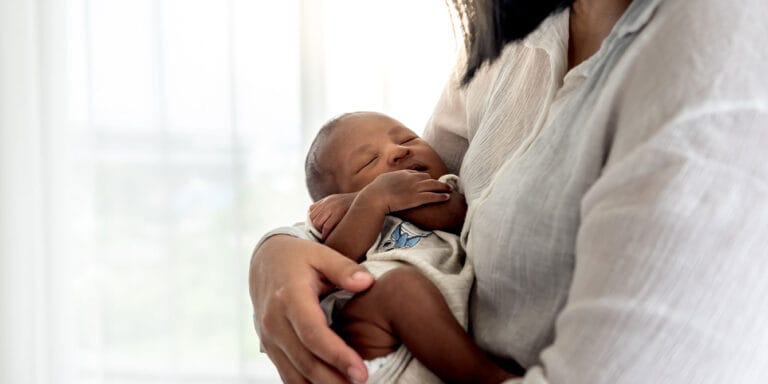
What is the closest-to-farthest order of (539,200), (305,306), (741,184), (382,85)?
1. (741,184)
2. (539,200)
3. (305,306)
4. (382,85)

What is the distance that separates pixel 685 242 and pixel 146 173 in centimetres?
223

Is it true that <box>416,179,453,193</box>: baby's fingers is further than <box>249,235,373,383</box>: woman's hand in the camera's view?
Yes

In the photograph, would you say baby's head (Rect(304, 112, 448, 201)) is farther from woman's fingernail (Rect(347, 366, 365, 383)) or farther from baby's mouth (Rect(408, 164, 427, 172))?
woman's fingernail (Rect(347, 366, 365, 383))

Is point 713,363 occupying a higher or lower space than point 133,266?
higher

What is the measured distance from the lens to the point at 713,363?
61 cm

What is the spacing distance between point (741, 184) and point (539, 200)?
0.63 feet

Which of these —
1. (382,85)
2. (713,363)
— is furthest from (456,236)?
(382,85)

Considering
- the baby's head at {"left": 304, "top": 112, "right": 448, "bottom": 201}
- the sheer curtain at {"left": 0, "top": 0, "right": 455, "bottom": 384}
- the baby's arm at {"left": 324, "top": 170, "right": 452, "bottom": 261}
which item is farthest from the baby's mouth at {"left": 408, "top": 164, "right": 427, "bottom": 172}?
the sheer curtain at {"left": 0, "top": 0, "right": 455, "bottom": 384}

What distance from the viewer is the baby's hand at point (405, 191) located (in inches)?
42.4

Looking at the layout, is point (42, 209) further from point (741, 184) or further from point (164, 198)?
point (741, 184)

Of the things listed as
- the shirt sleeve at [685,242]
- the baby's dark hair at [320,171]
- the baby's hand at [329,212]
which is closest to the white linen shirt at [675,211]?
the shirt sleeve at [685,242]

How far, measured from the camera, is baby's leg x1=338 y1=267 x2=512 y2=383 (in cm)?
83

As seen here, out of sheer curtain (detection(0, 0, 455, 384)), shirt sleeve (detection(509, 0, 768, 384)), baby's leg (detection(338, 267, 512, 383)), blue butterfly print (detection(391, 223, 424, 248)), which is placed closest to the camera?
shirt sleeve (detection(509, 0, 768, 384))

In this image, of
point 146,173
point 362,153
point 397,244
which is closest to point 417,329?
point 397,244
